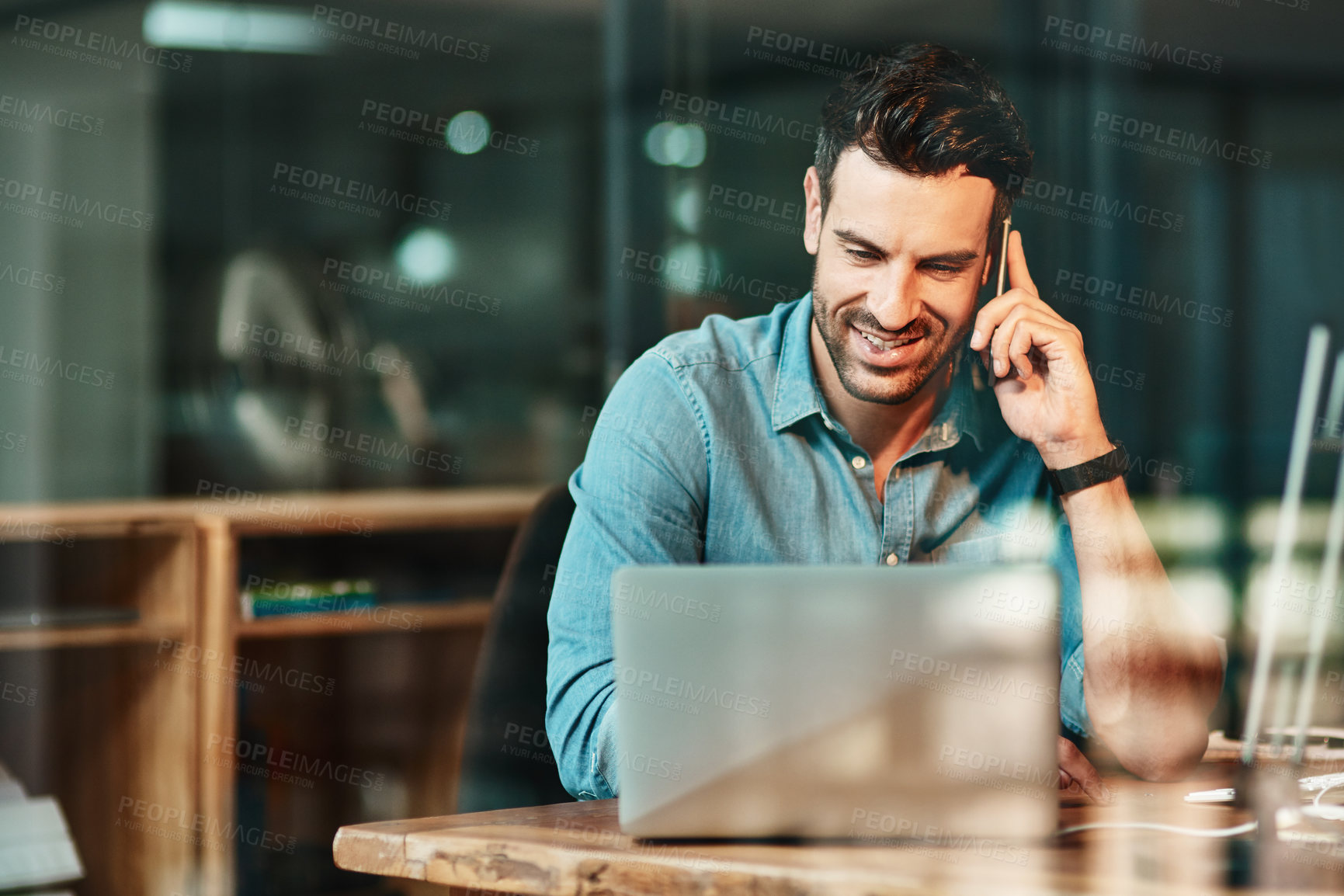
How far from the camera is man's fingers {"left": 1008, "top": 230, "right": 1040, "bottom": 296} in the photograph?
167 centimetres

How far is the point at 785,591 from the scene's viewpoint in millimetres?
1013

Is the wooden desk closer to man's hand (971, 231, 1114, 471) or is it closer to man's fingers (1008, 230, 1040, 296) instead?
man's hand (971, 231, 1114, 471)

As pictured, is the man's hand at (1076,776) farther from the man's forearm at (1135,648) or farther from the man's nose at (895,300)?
the man's nose at (895,300)

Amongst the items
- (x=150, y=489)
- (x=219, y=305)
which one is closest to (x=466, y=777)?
(x=150, y=489)

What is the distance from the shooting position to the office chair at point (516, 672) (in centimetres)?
173

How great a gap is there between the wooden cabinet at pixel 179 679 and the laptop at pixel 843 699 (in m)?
1.80

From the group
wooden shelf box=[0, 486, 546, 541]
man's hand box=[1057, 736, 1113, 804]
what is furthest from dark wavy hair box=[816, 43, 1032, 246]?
wooden shelf box=[0, 486, 546, 541]

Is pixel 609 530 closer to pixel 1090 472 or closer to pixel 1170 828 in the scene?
pixel 1090 472

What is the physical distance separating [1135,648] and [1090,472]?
8.4 inches

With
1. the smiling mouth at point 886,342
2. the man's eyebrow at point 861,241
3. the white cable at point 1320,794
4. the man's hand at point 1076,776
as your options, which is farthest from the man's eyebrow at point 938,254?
the white cable at point 1320,794

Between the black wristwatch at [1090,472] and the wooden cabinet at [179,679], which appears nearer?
the black wristwatch at [1090,472]

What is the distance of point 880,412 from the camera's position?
1.69 meters

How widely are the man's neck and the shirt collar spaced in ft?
0.05

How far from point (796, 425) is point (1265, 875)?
823mm
